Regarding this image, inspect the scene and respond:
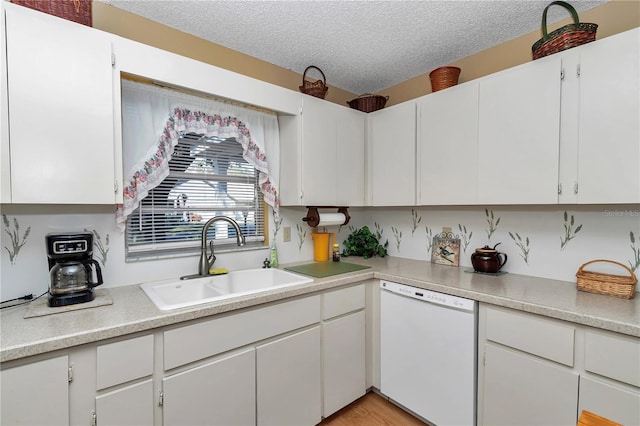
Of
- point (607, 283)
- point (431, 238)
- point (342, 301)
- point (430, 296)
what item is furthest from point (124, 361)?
point (607, 283)

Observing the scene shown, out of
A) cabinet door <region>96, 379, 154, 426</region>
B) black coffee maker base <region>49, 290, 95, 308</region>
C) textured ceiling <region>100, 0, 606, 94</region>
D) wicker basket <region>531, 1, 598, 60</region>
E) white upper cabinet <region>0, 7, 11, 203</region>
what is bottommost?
cabinet door <region>96, 379, 154, 426</region>

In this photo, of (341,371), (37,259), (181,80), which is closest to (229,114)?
(181,80)

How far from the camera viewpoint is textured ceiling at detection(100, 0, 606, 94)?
164cm

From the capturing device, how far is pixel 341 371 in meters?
1.94

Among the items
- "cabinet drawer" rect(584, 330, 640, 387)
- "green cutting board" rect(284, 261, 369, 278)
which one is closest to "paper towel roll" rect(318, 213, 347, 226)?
"green cutting board" rect(284, 261, 369, 278)

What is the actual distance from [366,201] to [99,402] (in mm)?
2088

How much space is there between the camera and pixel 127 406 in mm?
1169

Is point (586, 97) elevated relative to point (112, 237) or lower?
elevated

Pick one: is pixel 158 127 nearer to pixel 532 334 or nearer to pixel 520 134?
pixel 520 134

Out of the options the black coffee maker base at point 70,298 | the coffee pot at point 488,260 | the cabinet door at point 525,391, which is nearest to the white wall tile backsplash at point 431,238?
the coffee pot at point 488,260

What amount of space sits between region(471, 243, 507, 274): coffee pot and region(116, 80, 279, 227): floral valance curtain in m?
1.72

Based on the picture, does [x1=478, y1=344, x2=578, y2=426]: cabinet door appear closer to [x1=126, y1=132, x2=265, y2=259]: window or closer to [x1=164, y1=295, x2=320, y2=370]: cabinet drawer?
[x1=164, y1=295, x2=320, y2=370]: cabinet drawer

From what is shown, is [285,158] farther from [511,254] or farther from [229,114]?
[511,254]

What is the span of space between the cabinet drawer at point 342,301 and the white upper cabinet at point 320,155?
26.8 inches
